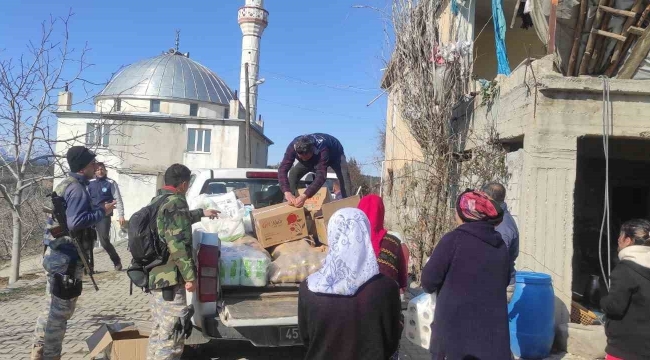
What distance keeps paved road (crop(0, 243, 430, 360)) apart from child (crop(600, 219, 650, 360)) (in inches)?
100

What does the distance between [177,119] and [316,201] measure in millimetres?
39224

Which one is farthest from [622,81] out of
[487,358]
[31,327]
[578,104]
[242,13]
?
[242,13]

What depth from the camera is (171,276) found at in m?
4.07

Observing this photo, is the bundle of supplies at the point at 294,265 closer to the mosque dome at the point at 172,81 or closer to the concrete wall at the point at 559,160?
the concrete wall at the point at 559,160

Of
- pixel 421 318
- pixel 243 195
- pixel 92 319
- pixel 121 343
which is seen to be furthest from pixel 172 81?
pixel 421 318

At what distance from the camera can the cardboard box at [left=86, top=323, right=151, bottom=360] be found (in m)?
4.52

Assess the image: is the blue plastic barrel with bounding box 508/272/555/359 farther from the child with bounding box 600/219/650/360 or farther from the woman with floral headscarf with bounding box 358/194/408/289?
the woman with floral headscarf with bounding box 358/194/408/289

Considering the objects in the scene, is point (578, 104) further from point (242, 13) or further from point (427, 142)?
point (242, 13)

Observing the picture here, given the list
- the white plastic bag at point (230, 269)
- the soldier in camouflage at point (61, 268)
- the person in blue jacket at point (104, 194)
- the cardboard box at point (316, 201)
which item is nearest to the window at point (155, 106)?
the person in blue jacket at point (104, 194)

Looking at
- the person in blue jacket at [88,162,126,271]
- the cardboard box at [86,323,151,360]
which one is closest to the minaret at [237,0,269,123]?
the person in blue jacket at [88,162,126,271]

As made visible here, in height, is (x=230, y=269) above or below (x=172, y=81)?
below

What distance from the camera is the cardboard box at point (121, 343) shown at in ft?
14.8

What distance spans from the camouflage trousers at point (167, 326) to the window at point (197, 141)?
3975 centimetres

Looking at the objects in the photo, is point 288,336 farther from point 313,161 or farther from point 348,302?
point 313,161
